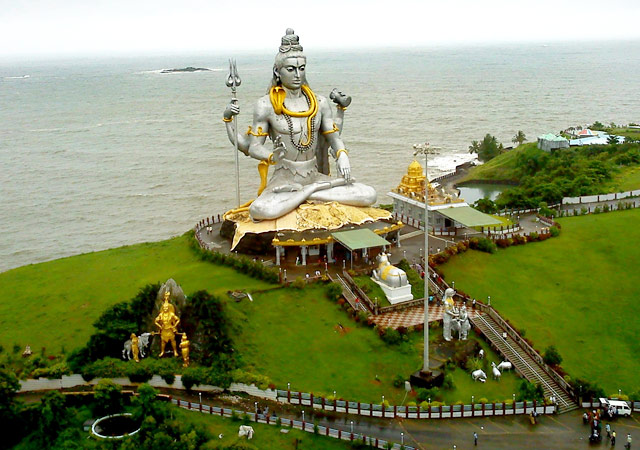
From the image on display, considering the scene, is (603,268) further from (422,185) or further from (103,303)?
(103,303)

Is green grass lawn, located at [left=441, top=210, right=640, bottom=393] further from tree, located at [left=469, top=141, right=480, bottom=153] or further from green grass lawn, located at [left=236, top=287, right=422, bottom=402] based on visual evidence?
tree, located at [left=469, top=141, right=480, bottom=153]

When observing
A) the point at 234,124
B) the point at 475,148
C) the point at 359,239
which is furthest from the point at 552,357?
the point at 475,148

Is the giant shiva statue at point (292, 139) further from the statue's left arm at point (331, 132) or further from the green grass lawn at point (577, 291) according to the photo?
the green grass lawn at point (577, 291)

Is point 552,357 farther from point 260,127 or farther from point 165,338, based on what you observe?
point 260,127

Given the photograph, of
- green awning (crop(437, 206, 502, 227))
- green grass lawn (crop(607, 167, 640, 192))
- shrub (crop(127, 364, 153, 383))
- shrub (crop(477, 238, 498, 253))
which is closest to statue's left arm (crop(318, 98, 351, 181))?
green awning (crop(437, 206, 502, 227))

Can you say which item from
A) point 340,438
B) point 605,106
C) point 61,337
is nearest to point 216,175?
point 61,337

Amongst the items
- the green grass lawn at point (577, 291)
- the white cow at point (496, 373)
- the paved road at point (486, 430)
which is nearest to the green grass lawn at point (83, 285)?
the paved road at point (486, 430)

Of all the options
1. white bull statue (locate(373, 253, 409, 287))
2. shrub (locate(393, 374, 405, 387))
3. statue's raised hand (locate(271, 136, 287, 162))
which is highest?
statue's raised hand (locate(271, 136, 287, 162))

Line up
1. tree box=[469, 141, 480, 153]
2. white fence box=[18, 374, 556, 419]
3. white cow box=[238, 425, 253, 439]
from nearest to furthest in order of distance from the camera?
1. white cow box=[238, 425, 253, 439]
2. white fence box=[18, 374, 556, 419]
3. tree box=[469, 141, 480, 153]
